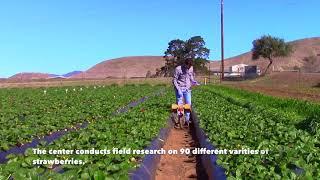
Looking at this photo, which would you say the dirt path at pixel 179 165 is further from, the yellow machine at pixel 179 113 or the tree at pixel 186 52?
the tree at pixel 186 52

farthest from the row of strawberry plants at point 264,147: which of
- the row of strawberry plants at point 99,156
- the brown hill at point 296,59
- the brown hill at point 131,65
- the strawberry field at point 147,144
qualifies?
the brown hill at point 131,65

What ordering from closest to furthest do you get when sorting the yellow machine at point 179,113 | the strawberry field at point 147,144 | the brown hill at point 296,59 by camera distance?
the strawberry field at point 147,144 → the yellow machine at point 179,113 → the brown hill at point 296,59

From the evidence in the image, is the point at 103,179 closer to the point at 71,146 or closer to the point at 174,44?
the point at 71,146

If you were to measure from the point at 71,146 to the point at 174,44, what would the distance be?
232 feet

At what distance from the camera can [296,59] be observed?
13250 cm

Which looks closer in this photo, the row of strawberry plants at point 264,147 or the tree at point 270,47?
the row of strawberry plants at point 264,147

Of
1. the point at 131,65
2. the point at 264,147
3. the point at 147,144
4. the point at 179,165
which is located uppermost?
the point at 131,65

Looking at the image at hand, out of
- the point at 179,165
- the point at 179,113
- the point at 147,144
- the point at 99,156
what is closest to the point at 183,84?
the point at 179,113

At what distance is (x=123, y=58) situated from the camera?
511 ft

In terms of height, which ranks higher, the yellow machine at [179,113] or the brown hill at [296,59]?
the brown hill at [296,59]

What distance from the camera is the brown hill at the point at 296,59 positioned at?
122625mm

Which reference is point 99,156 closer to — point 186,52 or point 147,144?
point 147,144

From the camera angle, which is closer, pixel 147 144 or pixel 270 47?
pixel 147 144

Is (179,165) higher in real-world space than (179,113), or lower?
lower
